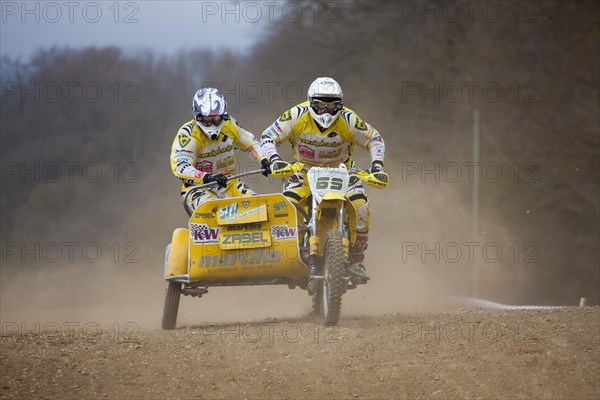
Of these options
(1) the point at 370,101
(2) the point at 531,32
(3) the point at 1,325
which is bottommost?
(3) the point at 1,325

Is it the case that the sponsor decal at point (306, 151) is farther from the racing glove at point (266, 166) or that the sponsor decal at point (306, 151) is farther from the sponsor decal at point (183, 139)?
the sponsor decal at point (183, 139)

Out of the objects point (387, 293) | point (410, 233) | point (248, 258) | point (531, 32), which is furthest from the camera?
point (531, 32)

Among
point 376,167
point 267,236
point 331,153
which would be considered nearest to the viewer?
point 267,236

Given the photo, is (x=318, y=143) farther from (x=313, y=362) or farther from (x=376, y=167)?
(x=313, y=362)

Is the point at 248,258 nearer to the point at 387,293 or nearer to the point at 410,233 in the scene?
the point at 387,293

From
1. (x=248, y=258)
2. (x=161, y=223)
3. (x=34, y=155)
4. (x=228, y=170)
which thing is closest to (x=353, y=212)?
(x=248, y=258)

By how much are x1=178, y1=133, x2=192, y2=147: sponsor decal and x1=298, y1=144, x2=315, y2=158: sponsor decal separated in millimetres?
1327

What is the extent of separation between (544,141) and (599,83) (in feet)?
6.24

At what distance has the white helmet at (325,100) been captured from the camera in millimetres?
10008

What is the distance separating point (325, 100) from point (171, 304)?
9.63 ft

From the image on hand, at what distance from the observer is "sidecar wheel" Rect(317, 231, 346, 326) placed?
8.88m

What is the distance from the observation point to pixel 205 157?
10711mm

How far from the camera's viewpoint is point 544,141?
21.6 meters

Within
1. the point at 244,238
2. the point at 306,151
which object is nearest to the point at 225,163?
the point at 306,151
